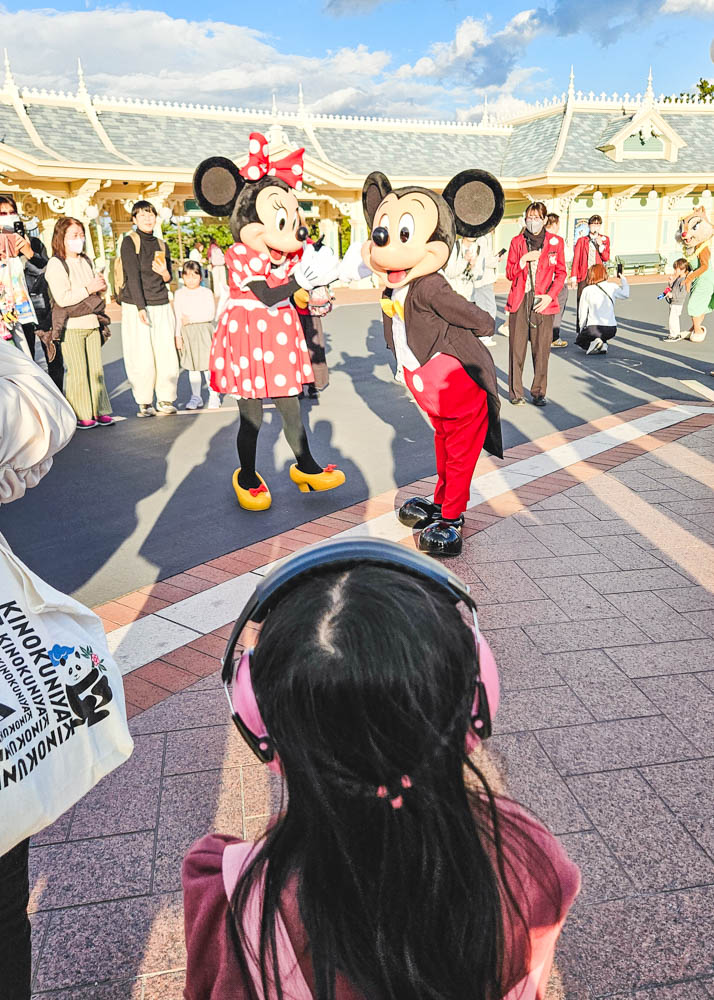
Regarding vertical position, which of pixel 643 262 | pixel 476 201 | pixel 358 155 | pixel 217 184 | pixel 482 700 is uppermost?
pixel 358 155

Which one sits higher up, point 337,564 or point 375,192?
point 375,192

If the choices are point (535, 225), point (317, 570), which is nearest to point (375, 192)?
point (317, 570)

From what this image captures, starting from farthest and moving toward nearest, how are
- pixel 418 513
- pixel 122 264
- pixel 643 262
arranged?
pixel 643 262 < pixel 122 264 < pixel 418 513

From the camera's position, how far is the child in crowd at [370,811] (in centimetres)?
86

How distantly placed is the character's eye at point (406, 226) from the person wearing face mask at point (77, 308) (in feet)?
12.3

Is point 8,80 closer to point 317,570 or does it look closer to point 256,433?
point 256,433

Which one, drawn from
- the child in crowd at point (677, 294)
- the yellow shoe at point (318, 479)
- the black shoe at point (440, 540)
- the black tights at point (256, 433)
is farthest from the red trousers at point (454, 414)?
the child in crowd at point (677, 294)

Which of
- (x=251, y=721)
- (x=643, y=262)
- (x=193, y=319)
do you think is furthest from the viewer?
(x=643, y=262)

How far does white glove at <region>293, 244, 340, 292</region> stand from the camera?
451cm

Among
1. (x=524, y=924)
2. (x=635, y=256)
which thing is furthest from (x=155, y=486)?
(x=635, y=256)

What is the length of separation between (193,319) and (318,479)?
346 centimetres

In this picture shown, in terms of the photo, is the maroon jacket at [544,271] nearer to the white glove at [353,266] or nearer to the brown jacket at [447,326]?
the white glove at [353,266]

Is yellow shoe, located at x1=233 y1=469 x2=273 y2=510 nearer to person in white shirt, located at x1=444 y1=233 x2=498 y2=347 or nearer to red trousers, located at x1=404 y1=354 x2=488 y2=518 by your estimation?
red trousers, located at x1=404 y1=354 x2=488 y2=518

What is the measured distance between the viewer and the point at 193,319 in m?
7.84
